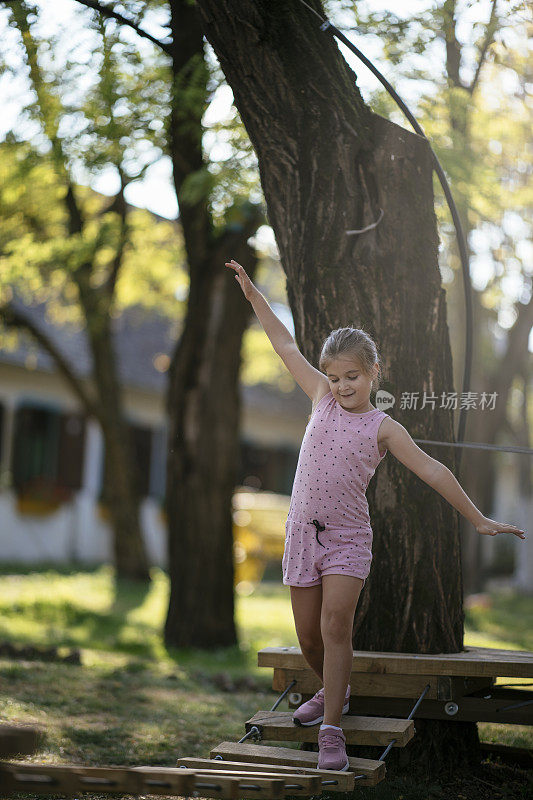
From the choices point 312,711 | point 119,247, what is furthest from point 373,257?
point 119,247

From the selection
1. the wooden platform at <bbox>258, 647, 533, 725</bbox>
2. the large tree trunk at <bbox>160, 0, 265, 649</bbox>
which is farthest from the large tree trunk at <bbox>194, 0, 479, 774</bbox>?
the large tree trunk at <bbox>160, 0, 265, 649</bbox>

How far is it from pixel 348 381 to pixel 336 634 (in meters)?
0.99

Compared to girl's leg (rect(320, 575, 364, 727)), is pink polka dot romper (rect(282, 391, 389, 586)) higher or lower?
higher

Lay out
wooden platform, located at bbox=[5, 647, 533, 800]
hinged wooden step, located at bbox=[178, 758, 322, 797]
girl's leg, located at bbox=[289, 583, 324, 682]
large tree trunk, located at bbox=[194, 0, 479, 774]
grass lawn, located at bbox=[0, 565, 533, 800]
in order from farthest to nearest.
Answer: grass lawn, located at bbox=[0, 565, 533, 800], large tree trunk, located at bbox=[194, 0, 479, 774], girl's leg, located at bbox=[289, 583, 324, 682], hinged wooden step, located at bbox=[178, 758, 322, 797], wooden platform, located at bbox=[5, 647, 533, 800]

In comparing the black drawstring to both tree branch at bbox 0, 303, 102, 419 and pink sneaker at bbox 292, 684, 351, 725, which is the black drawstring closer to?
pink sneaker at bbox 292, 684, 351, 725

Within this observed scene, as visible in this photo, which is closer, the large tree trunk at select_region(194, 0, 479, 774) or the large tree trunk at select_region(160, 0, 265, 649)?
the large tree trunk at select_region(194, 0, 479, 774)

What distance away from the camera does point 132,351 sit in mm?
21766

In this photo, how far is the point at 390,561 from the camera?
468 cm

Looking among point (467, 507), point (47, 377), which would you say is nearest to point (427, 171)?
point (467, 507)

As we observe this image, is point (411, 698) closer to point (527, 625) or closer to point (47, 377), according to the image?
point (527, 625)

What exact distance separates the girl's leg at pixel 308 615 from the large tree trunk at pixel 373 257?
649mm

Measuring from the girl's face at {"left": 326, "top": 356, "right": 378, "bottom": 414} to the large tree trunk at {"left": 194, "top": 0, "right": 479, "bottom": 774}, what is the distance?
2.30 ft

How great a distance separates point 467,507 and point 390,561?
81 cm

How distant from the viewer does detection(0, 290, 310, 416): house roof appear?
18625 millimetres
